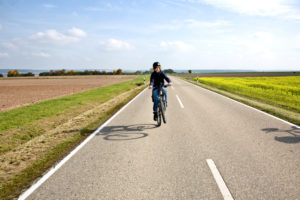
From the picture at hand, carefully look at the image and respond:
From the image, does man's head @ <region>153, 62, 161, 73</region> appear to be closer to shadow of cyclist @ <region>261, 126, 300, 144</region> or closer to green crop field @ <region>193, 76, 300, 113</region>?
shadow of cyclist @ <region>261, 126, 300, 144</region>

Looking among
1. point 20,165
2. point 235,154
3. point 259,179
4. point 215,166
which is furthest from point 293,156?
point 20,165

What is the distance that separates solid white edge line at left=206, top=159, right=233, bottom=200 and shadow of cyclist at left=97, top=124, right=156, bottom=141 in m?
2.38

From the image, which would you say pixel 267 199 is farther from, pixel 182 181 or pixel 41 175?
pixel 41 175

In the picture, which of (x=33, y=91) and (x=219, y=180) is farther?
(x=33, y=91)

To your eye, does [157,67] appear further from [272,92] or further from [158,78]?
[272,92]

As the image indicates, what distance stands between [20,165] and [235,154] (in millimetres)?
4432

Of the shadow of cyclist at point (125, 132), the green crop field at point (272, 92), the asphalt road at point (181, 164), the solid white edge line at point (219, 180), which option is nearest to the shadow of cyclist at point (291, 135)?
the asphalt road at point (181, 164)

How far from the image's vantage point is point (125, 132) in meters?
6.43

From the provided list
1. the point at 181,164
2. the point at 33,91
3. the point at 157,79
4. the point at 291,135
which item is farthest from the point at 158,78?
the point at 33,91

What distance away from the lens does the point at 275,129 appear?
6.60m

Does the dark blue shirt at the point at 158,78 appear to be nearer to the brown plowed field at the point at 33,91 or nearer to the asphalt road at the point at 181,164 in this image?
the asphalt road at the point at 181,164

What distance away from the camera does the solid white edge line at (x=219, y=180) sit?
9.92ft

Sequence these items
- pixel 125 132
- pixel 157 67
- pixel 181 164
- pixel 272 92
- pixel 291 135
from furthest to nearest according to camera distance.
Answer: pixel 272 92 → pixel 157 67 → pixel 125 132 → pixel 291 135 → pixel 181 164

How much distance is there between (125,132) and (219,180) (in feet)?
11.6
